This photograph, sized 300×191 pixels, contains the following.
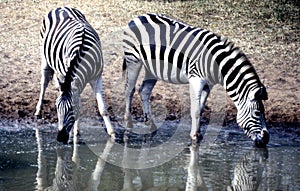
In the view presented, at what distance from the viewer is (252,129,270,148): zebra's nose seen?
9.45 metres

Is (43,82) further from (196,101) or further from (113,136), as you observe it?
(196,101)

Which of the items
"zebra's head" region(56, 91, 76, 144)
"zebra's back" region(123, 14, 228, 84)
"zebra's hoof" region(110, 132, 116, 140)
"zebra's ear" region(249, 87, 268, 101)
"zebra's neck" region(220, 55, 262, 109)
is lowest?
"zebra's hoof" region(110, 132, 116, 140)

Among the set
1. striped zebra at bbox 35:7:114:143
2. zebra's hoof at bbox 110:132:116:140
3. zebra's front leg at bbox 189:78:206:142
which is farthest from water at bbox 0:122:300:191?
striped zebra at bbox 35:7:114:143

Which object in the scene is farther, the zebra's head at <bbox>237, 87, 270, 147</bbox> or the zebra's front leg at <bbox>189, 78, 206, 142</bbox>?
the zebra's front leg at <bbox>189, 78, 206, 142</bbox>

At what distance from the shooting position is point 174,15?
1658 centimetres

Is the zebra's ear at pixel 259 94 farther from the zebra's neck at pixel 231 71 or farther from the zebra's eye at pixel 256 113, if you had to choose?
the zebra's eye at pixel 256 113

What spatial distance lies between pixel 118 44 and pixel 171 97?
2871 millimetres

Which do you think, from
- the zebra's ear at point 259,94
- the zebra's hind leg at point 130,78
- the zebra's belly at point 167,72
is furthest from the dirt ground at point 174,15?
the zebra's ear at point 259,94

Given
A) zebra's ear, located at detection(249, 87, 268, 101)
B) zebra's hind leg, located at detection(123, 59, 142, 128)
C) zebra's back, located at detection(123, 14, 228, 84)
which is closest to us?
zebra's ear, located at detection(249, 87, 268, 101)

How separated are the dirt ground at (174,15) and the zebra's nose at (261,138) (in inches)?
64.4

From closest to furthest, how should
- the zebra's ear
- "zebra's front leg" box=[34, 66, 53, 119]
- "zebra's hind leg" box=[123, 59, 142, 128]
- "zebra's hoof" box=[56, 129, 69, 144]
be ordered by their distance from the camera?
"zebra's hoof" box=[56, 129, 69, 144]
the zebra's ear
"zebra's hind leg" box=[123, 59, 142, 128]
"zebra's front leg" box=[34, 66, 53, 119]

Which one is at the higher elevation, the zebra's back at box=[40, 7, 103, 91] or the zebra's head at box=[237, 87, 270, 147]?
the zebra's back at box=[40, 7, 103, 91]

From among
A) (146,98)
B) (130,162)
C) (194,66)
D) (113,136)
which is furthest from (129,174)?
(146,98)

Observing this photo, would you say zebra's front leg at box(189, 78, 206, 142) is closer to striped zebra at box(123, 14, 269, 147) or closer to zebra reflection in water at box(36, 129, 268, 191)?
striped zebra at box(123, 14, 269, 147)
